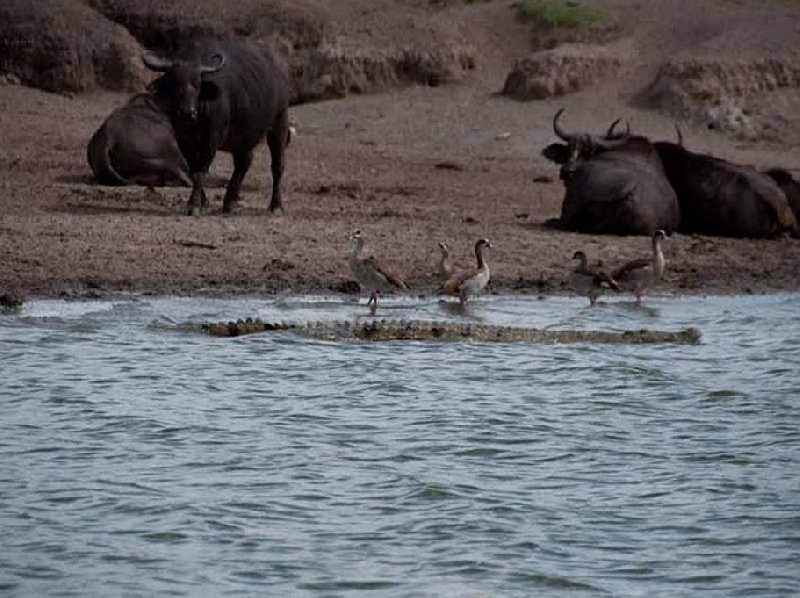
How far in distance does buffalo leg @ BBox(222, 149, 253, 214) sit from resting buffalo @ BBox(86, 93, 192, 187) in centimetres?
72

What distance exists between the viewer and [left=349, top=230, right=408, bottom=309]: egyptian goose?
14.1m

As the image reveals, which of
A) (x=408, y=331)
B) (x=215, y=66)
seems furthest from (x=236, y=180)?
(x=408, y=331)

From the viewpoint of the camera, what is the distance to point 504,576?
7758 millimetres

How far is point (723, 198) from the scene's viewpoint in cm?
1836

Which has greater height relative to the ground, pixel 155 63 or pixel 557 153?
pixel 155 63

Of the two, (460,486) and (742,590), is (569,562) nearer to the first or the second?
(742,590)

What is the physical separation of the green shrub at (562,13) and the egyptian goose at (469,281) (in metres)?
10.1

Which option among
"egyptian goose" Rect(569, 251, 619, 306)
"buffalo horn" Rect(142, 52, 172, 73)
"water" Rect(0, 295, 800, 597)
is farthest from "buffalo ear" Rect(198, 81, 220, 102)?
"egyptian goose" Rect(569, 251, 619, 306)

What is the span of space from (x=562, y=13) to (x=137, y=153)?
24.9 feet

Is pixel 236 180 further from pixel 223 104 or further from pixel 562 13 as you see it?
pixel 562 13

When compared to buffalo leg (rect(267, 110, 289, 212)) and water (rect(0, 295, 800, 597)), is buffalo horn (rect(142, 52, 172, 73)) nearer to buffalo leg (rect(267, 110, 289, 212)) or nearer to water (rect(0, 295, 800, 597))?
buffalo leg (rect(267, 110, 289, 212))

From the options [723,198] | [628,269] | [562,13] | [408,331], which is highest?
[562,13]

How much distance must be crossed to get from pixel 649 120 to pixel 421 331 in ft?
33.0

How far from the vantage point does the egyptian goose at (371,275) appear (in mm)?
14062
